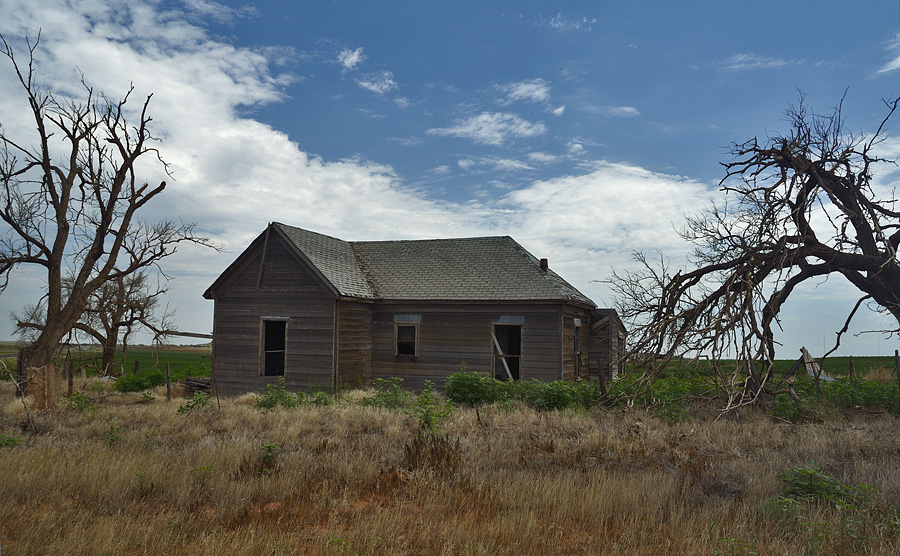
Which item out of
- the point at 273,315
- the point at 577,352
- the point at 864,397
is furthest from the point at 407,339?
the point at 864,397

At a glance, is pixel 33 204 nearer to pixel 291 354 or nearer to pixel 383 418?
pixel 291 354

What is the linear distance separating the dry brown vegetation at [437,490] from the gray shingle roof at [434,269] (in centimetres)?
859

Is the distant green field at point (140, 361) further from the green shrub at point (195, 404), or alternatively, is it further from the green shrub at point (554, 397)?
the green shrub at point (554, 397)

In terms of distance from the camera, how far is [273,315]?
2000 centimetres

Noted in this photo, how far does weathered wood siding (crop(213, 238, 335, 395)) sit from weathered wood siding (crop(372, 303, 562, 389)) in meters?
2.44

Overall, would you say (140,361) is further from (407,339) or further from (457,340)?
(457,340)

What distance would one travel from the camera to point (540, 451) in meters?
9.58

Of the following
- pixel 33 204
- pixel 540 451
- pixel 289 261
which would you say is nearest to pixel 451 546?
pixel 540 451

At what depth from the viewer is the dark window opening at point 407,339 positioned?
20.8 meters

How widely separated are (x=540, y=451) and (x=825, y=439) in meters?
4.97

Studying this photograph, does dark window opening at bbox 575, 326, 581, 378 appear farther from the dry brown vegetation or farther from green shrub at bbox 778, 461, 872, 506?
green shrub at bbox 778, 461, 872, 506

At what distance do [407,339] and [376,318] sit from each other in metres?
1.35

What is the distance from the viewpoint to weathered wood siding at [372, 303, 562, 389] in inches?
761

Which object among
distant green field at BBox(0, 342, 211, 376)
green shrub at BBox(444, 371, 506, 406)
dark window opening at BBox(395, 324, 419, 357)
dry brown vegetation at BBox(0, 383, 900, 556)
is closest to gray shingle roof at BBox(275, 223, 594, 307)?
dark window opening at BBox(395, 324, 419, 357)
